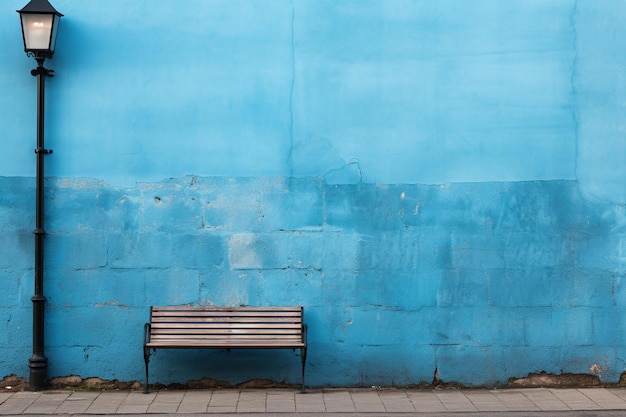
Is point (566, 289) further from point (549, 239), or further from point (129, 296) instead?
point (129, 296)

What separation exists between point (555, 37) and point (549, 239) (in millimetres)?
1890

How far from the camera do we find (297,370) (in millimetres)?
7223

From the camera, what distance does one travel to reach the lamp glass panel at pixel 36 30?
22.8 feet

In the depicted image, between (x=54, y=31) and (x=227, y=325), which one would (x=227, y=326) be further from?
(x=54, y=31)

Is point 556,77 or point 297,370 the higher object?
point 556,77

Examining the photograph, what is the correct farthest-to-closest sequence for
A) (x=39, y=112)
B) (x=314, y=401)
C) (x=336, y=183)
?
1. (x=336, y=183)
2. (x=39, y=112)
3. (x=314, y=401)

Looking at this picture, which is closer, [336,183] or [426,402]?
[426,402]

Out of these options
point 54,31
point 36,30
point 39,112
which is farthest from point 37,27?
point 39,112

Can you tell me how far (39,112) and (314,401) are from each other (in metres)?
3.57

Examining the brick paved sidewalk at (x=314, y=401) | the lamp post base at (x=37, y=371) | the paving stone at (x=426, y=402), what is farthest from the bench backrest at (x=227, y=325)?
the paving stone at (x=426, y=402)

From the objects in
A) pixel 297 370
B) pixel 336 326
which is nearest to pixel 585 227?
pixel 336 326

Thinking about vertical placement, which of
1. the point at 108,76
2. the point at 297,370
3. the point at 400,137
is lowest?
the point at 297,370

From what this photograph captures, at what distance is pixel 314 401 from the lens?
6.78 meters

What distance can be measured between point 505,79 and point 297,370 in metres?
3.32
